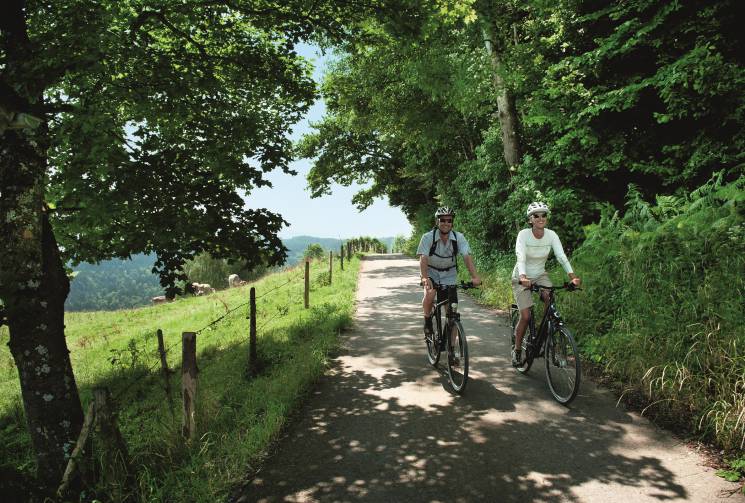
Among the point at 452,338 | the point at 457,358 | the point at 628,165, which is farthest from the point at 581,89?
the point at 457,358

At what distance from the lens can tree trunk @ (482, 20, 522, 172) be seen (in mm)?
12234

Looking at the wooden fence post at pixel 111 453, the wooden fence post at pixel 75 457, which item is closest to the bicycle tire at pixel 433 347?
the wooden fence post at pixel 111 453

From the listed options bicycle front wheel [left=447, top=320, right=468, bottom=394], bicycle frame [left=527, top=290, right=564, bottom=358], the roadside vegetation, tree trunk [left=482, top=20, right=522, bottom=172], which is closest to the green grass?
bicycle front wheel [left=447, top=320, right=468, bottom=394]

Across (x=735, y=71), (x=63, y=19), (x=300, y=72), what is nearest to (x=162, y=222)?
(x=63, y=19)

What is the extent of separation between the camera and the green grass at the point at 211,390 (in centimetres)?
391

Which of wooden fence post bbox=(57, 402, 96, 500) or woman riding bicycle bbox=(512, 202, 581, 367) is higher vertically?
woman riding bicycle bbox=(512, 202, 581, 367)

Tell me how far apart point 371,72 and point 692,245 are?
47.5 feet

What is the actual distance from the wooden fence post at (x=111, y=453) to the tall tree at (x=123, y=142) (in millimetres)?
945

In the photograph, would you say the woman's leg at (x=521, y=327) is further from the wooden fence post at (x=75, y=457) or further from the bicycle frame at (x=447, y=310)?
the wooden fence post at (x=75, y=457)

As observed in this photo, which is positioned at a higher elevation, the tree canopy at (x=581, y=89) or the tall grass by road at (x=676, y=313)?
the tree canopy at (x=581, y=89)

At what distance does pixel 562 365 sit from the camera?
5.10 meters

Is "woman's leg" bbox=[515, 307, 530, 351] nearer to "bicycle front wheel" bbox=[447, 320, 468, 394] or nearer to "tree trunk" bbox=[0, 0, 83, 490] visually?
"bicycle front wheel" bbox=[447, 320, 468, 394]

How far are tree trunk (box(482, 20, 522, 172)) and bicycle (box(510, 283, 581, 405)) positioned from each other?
27.2ft

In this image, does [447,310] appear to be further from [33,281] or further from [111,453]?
[33,281]
